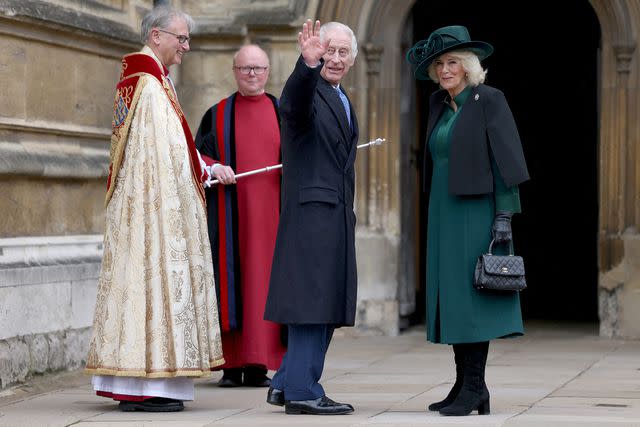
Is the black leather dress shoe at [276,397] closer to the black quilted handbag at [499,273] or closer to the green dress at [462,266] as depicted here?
the green dress at [462,266]

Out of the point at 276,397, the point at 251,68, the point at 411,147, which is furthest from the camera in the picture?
the point at 411,147

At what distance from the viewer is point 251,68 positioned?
336 inches

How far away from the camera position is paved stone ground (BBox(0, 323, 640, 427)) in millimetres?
6773

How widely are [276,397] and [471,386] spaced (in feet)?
2.96

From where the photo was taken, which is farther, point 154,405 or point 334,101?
point 154,405

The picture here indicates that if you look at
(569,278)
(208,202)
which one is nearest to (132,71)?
(208,202)

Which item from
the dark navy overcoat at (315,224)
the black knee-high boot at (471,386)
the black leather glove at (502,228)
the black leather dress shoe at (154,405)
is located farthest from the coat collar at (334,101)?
the black leather dress shoe at (154,405)

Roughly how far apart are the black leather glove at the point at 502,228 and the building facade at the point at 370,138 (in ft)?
9.44

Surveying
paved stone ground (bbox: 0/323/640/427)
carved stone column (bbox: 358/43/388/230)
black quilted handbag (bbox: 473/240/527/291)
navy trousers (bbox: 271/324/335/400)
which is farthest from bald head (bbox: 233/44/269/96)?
carved stone column (bbox: 358/43/388/230)

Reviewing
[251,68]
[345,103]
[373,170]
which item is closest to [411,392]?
[345,103]

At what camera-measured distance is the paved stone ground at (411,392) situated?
6773mm

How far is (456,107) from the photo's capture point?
7008 millimetres

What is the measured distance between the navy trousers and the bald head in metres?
2.00

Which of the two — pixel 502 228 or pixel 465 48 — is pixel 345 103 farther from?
pixel 502 228
